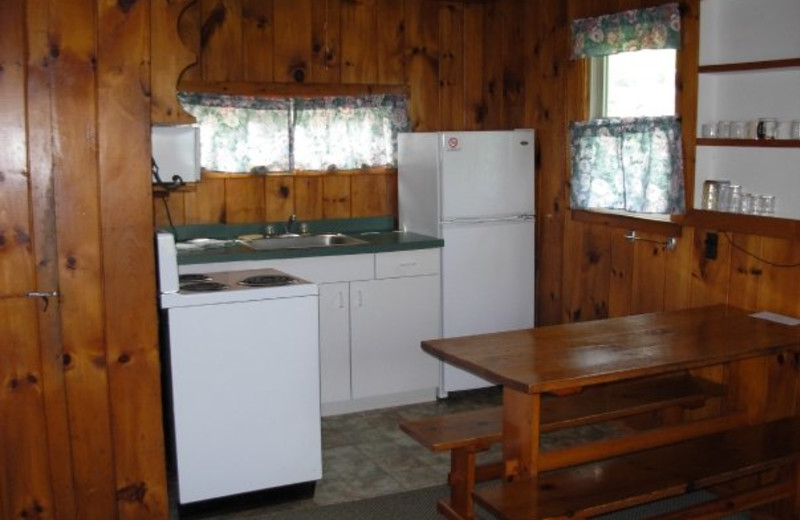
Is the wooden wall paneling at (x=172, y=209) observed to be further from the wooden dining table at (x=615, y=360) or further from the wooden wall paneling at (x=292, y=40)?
the wooden dining table at (x=615, y=360)

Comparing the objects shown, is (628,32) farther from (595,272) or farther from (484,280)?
(484,280)

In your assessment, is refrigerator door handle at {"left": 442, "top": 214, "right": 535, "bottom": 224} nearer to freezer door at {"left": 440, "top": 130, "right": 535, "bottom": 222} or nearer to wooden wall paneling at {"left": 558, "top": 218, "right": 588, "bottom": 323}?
freezer door at {"left": 440, "top": 130, "right": 535, "bottom": 222}

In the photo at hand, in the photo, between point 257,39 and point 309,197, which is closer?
point 257,39

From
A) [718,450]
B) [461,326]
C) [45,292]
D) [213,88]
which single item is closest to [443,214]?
[461,326]

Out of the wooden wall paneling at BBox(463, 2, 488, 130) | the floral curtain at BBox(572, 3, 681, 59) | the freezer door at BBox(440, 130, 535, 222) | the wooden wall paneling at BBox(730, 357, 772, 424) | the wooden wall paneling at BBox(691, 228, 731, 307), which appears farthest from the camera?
the wooden wall paneling at BBox(463, 2, 488, 130)

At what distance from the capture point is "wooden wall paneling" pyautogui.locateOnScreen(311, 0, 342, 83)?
16.6 feet

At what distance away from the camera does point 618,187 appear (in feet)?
14.9

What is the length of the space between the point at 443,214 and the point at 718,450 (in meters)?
2.10

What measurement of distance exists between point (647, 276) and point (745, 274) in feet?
2.05

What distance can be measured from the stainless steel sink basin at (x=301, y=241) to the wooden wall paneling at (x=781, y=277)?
208 centimetres

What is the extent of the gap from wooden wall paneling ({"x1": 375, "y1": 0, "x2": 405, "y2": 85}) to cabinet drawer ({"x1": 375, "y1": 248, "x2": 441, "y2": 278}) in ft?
3.78

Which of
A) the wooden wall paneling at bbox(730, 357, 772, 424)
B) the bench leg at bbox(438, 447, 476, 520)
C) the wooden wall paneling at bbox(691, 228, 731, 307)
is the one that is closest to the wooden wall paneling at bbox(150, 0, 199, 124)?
the bench leg at bbox(438, 447, 476, 520)

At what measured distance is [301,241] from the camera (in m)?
5.11

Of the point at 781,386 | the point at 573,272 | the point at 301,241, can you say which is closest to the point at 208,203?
the point at 301,241
